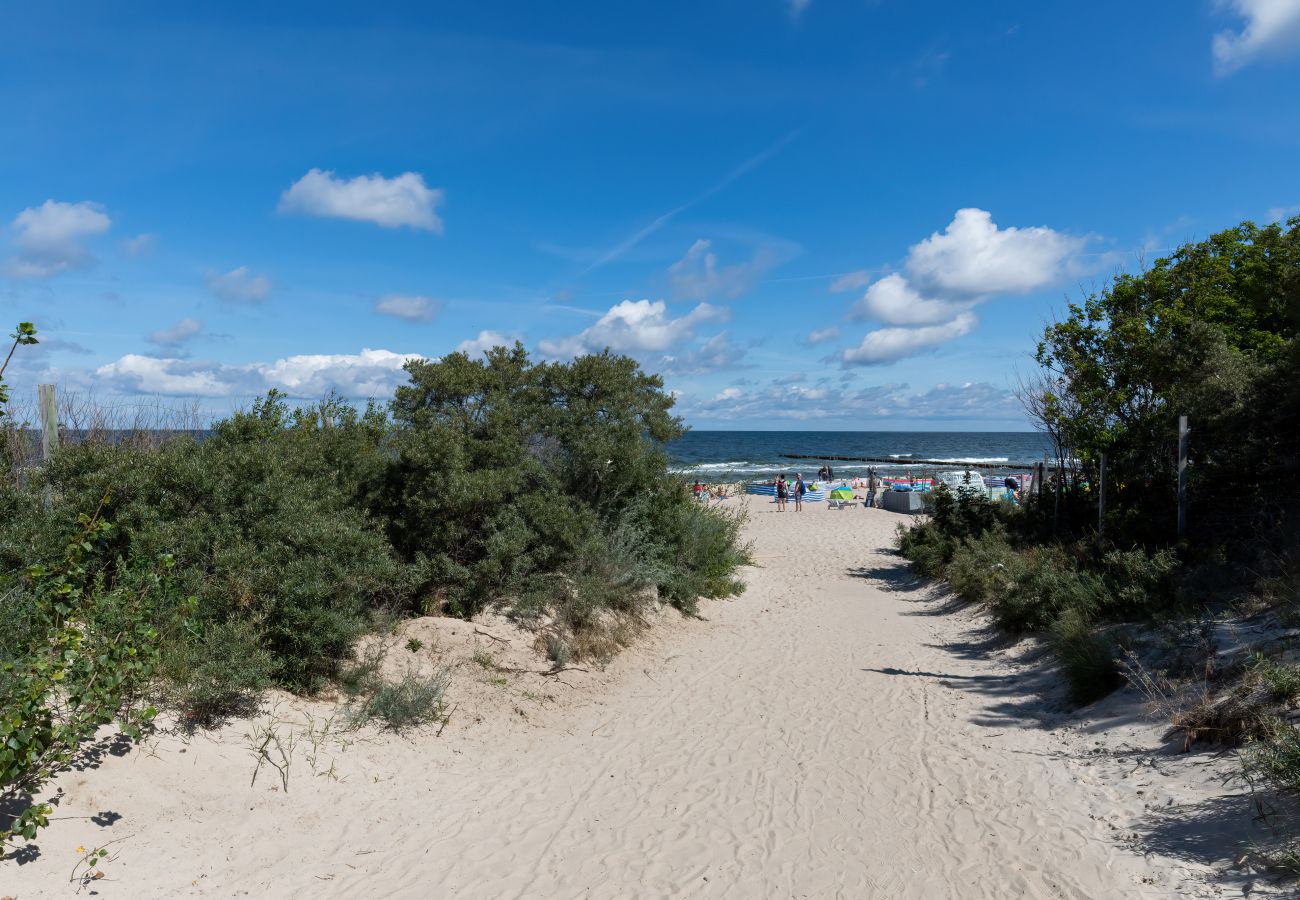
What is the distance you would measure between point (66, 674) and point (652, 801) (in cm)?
396

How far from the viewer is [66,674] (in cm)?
455

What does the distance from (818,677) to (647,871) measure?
16.9 feet

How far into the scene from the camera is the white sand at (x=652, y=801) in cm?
461

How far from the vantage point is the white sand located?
4.61 metres

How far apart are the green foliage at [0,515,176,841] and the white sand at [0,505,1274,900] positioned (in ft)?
1.24

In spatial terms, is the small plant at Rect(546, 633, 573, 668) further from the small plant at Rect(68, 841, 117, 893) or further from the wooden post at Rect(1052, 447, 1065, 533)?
the wooden post at Rect(1052, 447, 1065, 533)

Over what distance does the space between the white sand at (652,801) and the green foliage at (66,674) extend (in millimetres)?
377

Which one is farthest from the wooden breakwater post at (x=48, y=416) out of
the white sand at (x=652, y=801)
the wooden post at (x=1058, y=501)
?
the wooden post at (x=1058, y=501)

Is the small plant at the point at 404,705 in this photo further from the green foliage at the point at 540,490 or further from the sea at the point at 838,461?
the sea at the point at 838,461

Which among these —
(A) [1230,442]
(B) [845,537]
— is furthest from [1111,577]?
(B) [845,537]

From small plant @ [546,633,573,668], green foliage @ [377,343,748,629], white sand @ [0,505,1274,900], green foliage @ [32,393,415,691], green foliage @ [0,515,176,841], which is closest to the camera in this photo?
green foliage @ [0,515,176,841]

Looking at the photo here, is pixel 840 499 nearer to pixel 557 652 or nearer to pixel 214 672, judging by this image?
pixel 557 652

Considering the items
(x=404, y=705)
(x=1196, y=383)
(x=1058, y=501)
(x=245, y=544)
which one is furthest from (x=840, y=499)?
(x=245, y=544)

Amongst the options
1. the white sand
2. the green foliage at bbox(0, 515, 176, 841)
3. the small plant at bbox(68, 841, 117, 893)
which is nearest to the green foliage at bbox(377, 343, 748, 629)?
the white sand
